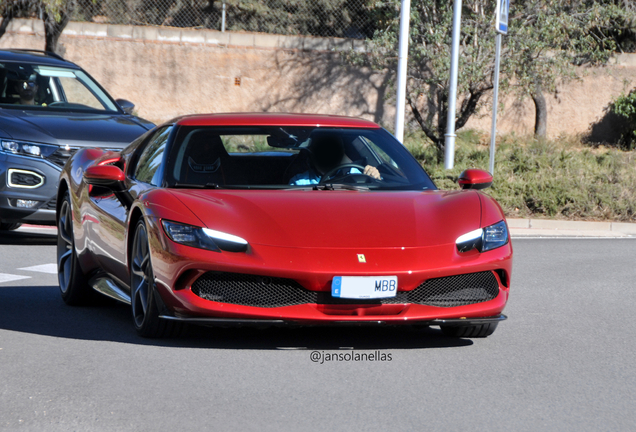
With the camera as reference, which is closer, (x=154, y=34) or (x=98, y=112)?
(x=98, y=112)

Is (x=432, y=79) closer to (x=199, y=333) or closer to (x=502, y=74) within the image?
(x=502, y=74)

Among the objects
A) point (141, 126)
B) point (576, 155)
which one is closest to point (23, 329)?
point (141, 126)

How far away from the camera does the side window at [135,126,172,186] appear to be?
6.58 metres

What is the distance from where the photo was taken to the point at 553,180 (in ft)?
51.6

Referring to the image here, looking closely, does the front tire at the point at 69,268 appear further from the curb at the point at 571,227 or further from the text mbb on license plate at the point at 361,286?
the curb at the point at 571,227

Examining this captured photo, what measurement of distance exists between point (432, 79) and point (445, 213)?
45.7 ft

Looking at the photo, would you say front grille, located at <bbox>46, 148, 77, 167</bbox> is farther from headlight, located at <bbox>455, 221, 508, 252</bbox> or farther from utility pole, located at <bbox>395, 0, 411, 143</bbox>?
utility pole, located at <bbox>395, 0, 411, 143</bbox>

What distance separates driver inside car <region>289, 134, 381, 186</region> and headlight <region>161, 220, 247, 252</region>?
1285 millimetres

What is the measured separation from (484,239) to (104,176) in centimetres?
243

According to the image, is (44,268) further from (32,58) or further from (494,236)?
(494,236)

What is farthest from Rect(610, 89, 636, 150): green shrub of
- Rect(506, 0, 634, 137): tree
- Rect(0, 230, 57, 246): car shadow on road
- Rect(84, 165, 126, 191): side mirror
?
Rect(84, 165, 126, 191): side mirror

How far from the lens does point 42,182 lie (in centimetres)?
1049

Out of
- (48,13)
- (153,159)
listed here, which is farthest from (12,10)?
(153,159)

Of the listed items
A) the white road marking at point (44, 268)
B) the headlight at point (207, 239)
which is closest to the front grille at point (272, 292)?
the headlight at point (207, 239)
